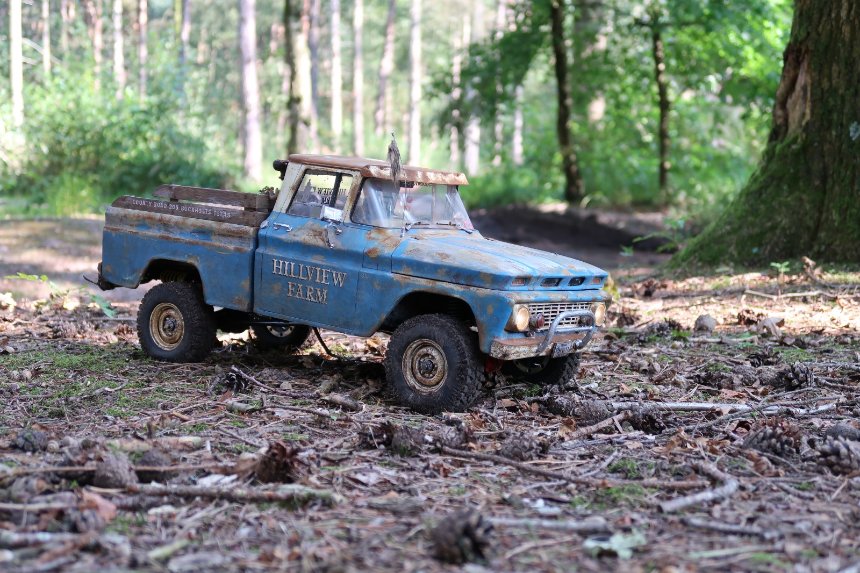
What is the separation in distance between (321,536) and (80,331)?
5929 mm

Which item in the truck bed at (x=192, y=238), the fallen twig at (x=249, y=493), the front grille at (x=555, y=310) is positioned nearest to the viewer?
the fallen twig at (x=249, y=493)

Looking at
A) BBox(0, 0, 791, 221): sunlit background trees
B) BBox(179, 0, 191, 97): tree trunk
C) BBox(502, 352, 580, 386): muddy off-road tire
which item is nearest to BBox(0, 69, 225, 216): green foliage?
BBox(0, 0, 791, 221): sunlit background trees

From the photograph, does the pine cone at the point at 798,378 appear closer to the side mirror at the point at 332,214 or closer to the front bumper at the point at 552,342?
the front bumper at the point at 552,342

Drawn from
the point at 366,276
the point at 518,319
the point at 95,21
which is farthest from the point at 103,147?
the point at 95,21

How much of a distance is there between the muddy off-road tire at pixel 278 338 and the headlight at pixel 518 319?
2.68 metres

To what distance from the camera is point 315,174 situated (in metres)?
7.70

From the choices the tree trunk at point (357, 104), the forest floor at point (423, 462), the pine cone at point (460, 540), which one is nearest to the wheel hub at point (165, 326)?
the forest floor at point (423, 462)

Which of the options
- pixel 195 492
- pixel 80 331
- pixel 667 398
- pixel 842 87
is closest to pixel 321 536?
pixel 195 492

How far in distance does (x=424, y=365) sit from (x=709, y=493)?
248cm

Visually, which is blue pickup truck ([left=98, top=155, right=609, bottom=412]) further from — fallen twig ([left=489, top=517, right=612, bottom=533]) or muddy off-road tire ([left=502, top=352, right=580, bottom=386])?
fallen twig ([left=489, top=517, right=612, bottom=533])

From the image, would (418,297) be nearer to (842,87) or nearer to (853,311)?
(853,311)

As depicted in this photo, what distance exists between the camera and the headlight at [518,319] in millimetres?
6578

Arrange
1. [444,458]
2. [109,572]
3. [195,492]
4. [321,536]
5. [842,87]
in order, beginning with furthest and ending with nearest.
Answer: [842,87], [444,458], [195,492], [321,536], [109,572]

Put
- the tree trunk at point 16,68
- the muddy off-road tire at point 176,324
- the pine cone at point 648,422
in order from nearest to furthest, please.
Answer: the pine cone at point 648,422 < the muddy off-road tire at point 176,324 < the tree trunk at point 16,68
